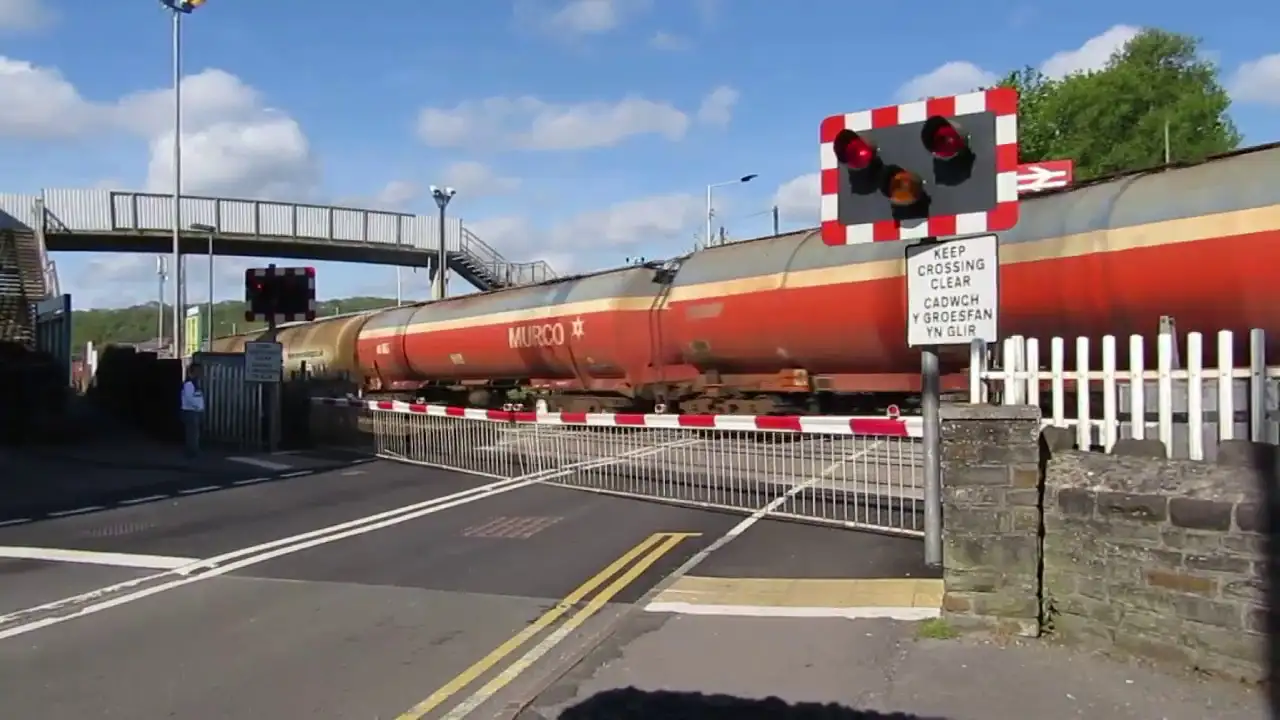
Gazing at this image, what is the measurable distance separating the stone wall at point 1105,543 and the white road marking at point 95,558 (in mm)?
6407

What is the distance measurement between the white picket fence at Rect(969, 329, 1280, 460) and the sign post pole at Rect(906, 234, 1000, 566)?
0.29m

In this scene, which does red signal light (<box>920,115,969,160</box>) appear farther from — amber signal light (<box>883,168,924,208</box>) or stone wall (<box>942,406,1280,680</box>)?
stone wall (<box>942,406,1280,680</box>)

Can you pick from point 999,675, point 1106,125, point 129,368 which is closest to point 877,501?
point 999,675

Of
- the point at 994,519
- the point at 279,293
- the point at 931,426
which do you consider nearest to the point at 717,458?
the point at 931,426

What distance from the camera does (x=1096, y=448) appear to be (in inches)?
250

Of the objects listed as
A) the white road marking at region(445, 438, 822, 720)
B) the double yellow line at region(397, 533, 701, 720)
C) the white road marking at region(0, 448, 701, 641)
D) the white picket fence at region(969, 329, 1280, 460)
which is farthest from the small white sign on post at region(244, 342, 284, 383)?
the white picket fence at region(969, 329, 1280, 460)

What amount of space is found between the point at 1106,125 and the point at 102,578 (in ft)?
178

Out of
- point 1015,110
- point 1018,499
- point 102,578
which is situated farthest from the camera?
point 102,578

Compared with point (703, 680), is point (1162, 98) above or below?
above

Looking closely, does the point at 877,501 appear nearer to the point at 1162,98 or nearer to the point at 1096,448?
the point at 1096,448

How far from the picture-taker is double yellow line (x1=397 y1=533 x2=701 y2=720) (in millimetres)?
5629

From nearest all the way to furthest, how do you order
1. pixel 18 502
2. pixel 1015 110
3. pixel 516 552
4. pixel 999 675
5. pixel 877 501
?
1. pixel 999 675
2. pixel 1015 110
3. pixel 516 552
4. pixel 877 501
5. pixel 18 502

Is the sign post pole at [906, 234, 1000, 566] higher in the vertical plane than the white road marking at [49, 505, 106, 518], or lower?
higher

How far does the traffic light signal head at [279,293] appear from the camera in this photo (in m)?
20.9
